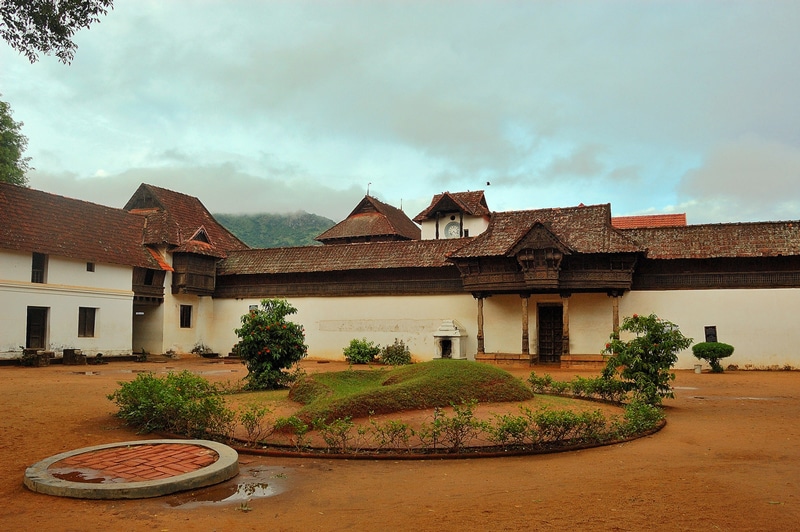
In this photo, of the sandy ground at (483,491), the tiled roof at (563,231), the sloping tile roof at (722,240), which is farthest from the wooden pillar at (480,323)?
the sandy ground at (483,491)

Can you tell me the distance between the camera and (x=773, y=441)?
24.0ft

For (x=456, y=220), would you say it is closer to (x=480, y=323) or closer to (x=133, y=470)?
(x=480, y=323)

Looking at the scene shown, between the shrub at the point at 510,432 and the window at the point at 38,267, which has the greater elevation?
the window at the point at 38,267

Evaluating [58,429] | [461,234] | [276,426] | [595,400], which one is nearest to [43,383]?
[58,429]

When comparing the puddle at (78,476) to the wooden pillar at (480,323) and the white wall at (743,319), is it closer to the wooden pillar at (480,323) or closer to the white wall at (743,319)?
the wooden pillar at (480,323)

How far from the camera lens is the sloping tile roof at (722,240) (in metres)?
19.0

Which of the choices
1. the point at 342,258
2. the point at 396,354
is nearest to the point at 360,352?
the point at 396,354

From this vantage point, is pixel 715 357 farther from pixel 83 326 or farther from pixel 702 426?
pixel 83 326

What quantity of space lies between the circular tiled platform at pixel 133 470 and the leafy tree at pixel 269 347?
223 inches

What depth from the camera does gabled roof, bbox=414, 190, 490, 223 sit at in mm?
35250

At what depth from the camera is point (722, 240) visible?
19906 millimetres

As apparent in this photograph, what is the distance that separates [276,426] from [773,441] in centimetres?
614

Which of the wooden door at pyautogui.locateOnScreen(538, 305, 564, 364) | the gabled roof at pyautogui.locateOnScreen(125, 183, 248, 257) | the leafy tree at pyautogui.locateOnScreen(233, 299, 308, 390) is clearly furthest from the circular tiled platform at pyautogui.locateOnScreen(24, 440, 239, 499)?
the gabled roof at pyautogui.locateOnScreen(125, 183, 248, 257)

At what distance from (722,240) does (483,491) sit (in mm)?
17932
